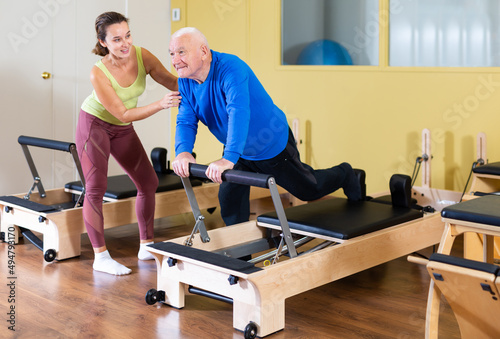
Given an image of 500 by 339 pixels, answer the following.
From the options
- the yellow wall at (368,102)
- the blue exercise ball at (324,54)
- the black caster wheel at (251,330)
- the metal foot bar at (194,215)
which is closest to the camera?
the black caster wheel at (251,330)

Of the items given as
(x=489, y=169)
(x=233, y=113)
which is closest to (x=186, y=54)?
(x=233, y=113)

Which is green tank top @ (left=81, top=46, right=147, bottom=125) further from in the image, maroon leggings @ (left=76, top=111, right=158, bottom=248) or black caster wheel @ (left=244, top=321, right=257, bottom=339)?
black caster wheel @ (left=244, top=321, right=257, bottom=339)

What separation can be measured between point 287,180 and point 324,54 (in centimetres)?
217

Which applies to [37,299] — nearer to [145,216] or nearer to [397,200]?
[145,216]

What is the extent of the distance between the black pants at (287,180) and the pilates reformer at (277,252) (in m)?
0.10

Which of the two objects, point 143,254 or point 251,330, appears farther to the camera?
point 143,254

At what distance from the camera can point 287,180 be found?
3062 millimetres

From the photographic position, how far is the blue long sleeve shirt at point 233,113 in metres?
2.60

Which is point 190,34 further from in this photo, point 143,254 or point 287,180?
point 143,254

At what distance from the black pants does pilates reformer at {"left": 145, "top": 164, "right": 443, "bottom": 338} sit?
0.33 ft

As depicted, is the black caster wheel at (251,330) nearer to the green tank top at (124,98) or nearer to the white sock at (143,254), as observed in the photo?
the white sock at (143,254)

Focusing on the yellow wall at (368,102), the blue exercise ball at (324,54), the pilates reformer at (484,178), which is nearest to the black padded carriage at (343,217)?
the pilates reformer at (484,178)

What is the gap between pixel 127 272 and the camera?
10.5 feet

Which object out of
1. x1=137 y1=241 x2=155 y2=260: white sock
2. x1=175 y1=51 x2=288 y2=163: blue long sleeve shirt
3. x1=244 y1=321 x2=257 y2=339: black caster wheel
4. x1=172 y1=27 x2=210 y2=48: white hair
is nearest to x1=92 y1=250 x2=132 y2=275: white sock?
x1=137 y1=241 x2=155 y2=260: white sock
